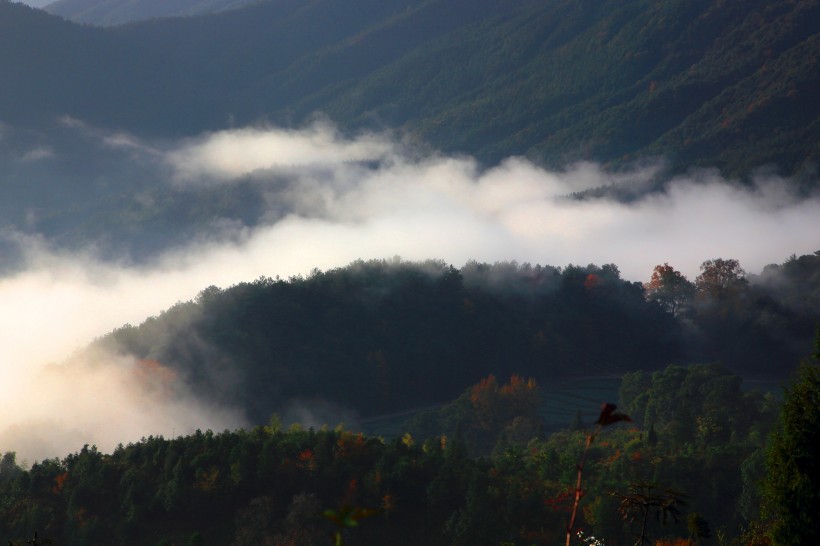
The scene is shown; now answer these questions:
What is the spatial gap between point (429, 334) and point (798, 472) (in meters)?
131

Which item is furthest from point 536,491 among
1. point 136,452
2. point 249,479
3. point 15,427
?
point 15,427

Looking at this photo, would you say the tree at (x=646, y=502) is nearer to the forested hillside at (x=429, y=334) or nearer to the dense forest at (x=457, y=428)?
the dense forest at (x=457, y=428)

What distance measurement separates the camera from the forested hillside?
160m

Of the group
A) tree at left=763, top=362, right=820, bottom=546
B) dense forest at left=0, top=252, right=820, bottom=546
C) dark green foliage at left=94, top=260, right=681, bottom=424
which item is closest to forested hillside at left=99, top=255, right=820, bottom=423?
dark green foliage at left=94, top=260, right=681, bottom=424

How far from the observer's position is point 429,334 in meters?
175

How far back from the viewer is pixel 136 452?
10050 centimetres

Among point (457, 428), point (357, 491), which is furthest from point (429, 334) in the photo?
point (357, 491)

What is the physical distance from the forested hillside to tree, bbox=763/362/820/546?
367ft

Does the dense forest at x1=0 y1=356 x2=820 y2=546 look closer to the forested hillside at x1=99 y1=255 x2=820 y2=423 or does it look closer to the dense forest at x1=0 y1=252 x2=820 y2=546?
the dense forest at x1=0 y1=252 x2=820 y2=546

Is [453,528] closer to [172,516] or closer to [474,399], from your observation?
[172,516]

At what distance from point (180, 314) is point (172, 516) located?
75.9 metres

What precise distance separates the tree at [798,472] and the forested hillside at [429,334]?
112 m

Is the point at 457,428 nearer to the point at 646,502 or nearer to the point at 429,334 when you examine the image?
the point at 429,334

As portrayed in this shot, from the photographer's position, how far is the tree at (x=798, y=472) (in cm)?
4394
